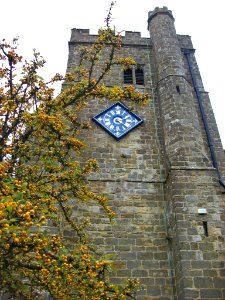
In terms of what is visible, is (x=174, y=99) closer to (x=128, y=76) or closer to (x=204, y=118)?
(x=204, y=118)

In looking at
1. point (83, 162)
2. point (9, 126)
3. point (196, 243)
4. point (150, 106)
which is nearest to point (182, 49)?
point (150, 106)

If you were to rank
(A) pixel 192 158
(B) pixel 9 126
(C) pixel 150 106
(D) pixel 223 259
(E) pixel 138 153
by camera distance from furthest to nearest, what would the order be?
(C) pixel 150 106 → (E) pixel 138 153 → (A) pixel 192 158 → (D) pixel 223 259 → (B) pixel 9 126

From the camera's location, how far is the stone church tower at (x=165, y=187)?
10164 mm

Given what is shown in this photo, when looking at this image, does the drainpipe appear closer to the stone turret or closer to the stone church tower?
the stone church tower

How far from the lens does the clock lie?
14062 mm

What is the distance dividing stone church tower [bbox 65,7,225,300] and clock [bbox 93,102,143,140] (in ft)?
0.57

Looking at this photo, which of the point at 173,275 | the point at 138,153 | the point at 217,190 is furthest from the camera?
the point at 138,153

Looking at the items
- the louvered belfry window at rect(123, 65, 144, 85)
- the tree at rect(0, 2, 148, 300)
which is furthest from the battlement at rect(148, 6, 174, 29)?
the tree at rect(0, 2, 148, 300)

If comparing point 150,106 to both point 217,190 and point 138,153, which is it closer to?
point 138,153

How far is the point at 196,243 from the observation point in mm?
10148

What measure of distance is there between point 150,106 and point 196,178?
4.55 metres

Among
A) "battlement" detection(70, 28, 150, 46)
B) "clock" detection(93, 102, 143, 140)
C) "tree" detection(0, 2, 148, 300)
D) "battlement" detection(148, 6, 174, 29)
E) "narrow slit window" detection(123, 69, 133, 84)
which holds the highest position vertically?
"battlement" detection(148, 6, 174, 29)

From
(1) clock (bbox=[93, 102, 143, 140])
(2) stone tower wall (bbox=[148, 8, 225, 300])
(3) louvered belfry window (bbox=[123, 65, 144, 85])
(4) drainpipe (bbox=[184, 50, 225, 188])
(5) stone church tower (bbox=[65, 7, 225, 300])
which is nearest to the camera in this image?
(2) stone tower wall (bbox=[148, 8, 225, 300])

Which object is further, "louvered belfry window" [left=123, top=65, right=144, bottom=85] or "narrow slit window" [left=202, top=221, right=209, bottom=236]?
"louvered belfry window" [left=123, top=65, right=144, bottom=85]
